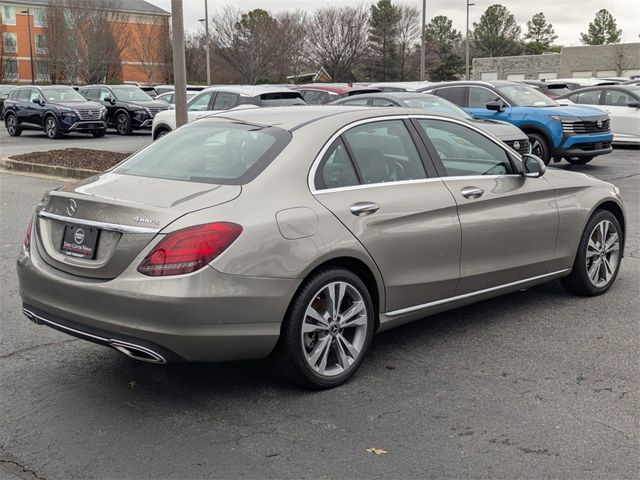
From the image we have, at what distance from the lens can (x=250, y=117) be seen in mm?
5051

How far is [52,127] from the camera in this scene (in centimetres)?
2441

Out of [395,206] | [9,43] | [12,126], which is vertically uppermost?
[9,43]

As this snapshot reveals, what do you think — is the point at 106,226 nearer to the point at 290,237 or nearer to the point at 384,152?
the point at 290,237

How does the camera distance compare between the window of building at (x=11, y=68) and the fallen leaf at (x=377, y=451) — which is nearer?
the fallen leaf at (x=377, y=451)

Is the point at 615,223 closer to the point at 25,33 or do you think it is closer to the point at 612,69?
the point at 612,69

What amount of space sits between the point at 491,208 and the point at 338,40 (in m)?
63.1

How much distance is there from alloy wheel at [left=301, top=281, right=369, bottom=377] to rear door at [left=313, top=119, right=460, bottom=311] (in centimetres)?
27

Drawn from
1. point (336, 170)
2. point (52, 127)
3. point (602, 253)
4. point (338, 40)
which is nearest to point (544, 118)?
point (602, 253)

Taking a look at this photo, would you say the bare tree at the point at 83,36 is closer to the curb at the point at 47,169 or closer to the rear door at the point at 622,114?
the curb at the point at 47,169

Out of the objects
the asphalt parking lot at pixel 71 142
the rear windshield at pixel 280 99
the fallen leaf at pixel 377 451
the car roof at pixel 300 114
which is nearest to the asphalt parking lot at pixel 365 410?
the fallen leaf at pixel 377 451

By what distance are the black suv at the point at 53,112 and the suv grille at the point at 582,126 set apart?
15.3 metres

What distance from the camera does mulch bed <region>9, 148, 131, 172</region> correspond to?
14617 mm

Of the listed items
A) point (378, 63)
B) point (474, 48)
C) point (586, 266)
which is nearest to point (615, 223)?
point (586, 266)

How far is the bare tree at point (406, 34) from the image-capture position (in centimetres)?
7156
